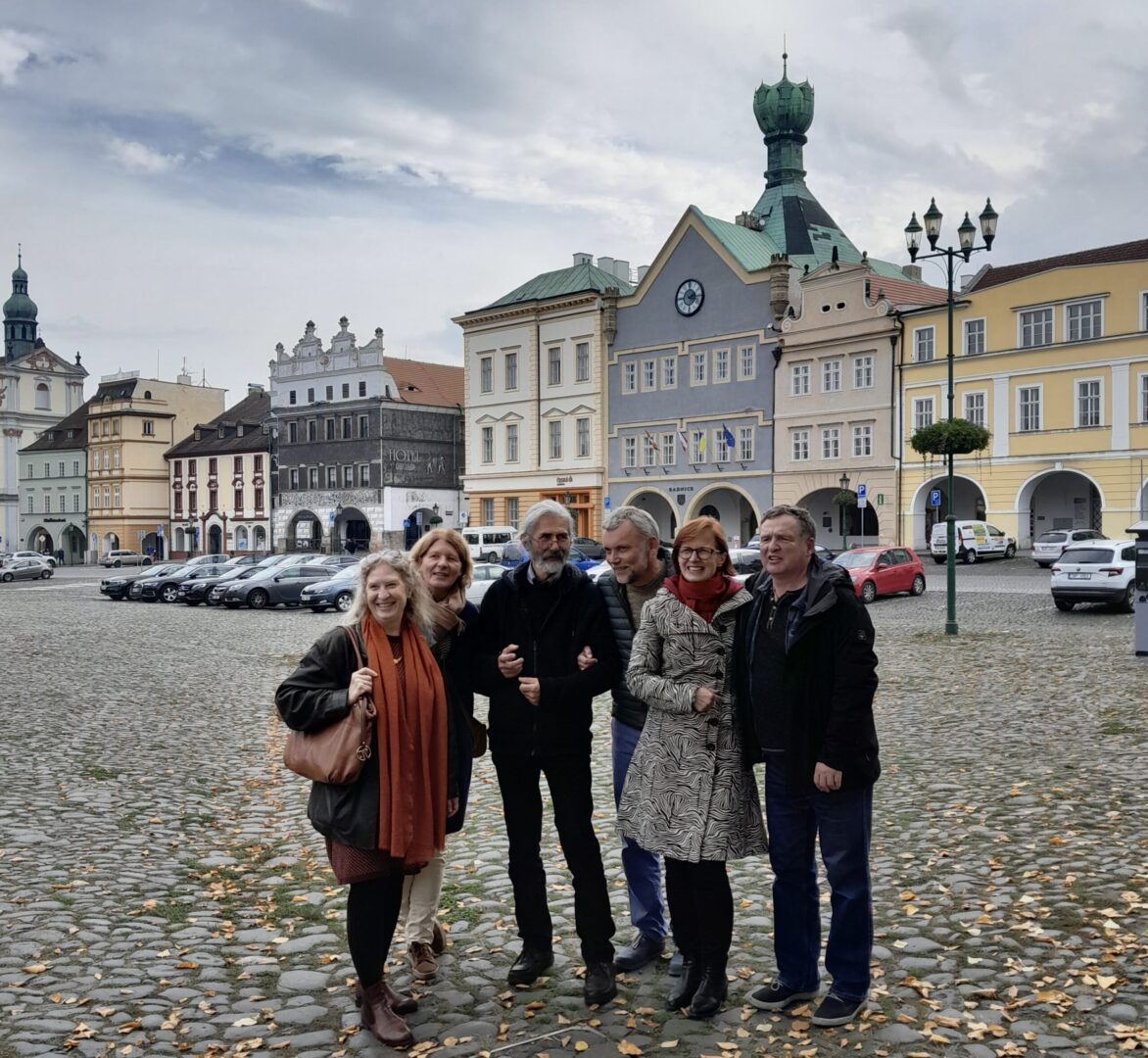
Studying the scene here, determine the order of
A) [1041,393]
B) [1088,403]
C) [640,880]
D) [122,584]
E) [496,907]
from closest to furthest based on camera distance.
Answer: [640,880]
[496,907]
[122,584]
[1088,403]
[1041,393]

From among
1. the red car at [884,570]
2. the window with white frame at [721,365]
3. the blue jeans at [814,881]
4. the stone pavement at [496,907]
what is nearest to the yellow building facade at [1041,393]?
the window with white frame at [721,365]

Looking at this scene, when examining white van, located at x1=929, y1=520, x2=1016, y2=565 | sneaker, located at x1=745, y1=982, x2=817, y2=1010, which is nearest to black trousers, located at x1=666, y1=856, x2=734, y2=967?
sneaker, located at x1=745, y1=982, x2=817, y2=1010

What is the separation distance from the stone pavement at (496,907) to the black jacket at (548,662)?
3.69 ft

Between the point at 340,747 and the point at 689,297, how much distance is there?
182 ft

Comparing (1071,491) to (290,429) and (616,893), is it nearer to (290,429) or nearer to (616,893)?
(616,893)

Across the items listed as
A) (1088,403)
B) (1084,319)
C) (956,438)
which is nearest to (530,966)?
(956,438)

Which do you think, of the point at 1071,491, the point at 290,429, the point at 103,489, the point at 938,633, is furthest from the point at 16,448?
the point at 938,633

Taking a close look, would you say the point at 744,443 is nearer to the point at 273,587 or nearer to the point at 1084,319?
the point at 1084,319

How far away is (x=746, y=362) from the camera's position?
5556cm

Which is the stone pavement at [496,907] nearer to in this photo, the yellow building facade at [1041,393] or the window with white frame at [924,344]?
the yellow building facade at [1041,393]

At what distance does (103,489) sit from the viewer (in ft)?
307

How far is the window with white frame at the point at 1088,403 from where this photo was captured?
45.3m

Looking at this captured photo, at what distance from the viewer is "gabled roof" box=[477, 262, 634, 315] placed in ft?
209

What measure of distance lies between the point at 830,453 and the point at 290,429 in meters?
41.2
